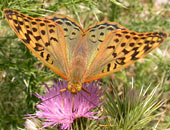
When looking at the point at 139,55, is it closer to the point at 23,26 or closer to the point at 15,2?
A: the point at 23,26

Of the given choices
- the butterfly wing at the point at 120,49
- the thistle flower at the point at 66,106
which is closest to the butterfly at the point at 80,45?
the butterfly wing at the point at 120,49

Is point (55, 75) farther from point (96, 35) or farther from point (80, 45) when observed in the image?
point (96, 35)

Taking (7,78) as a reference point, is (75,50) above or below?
above

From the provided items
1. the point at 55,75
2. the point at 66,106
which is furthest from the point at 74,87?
the point at 55,75

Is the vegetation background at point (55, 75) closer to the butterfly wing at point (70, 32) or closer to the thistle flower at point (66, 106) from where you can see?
the thistle flower at point (66, 106)

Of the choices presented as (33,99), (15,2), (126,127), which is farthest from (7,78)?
(126,127)

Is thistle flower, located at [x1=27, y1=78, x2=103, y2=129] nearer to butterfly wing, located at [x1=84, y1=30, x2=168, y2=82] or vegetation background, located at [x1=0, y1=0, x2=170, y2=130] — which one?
vegetation background, located at [x1=0, y1=0, x2=170, y2=130]
